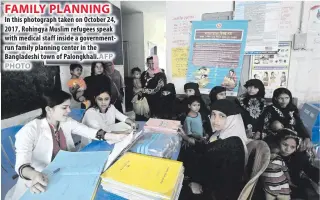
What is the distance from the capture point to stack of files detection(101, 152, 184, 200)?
720 millimetres

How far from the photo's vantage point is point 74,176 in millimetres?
809

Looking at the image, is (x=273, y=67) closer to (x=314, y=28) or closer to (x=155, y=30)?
(x=314, y=28)

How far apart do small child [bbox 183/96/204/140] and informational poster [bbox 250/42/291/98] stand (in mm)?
1002

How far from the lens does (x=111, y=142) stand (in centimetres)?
123

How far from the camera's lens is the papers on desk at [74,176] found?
728 millimetres

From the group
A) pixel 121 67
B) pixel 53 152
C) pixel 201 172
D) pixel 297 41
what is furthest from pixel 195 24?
pixel 53 152

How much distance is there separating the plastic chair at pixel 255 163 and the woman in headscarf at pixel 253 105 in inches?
41.3

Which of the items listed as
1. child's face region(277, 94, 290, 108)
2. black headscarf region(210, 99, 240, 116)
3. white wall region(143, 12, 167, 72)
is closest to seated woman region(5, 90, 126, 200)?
black headscarf region(210, 99, 240, 116)

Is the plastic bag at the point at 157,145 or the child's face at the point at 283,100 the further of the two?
the child's face at the point at 283,100

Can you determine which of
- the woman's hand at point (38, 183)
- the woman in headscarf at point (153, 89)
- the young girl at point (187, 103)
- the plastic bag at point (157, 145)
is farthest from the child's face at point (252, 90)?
the woman's hand at point (38, 183)

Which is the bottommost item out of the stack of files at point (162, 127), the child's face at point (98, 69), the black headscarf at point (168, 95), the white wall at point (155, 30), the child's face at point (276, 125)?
the child's face at point (276, 125)

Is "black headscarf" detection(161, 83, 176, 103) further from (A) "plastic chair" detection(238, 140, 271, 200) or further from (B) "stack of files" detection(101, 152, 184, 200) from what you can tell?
(B) "stack of files" detection(101, 152, 184, 200)

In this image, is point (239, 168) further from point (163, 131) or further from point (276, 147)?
point (276, 147)

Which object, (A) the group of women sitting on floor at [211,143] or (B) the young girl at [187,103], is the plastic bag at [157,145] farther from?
(B) the young girl at [187,103]
